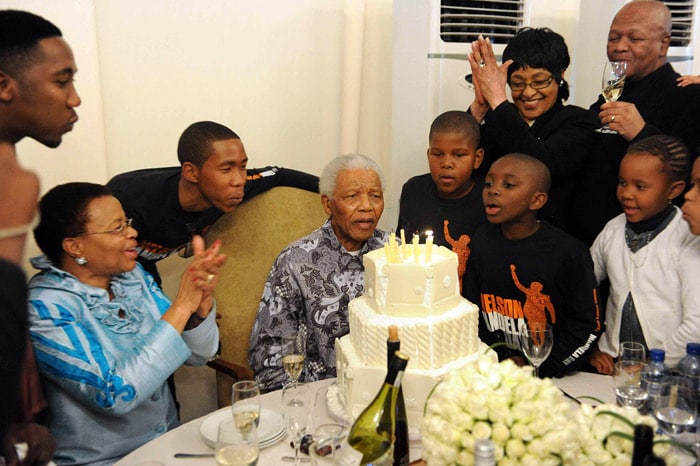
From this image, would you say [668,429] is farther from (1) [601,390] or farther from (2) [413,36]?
(2) [413,36]

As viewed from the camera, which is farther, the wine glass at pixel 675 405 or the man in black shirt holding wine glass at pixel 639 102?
the man in black shirt holding wine glass at pixel 639 102

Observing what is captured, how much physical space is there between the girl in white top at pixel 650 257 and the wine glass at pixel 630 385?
0.51 metres

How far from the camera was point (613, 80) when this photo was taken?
8.52 ft

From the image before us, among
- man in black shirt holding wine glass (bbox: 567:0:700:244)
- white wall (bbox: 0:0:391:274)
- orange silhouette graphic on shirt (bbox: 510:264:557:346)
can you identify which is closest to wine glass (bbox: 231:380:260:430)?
orange silhouette graphic on shirt (bbox: 510:264:557:346)

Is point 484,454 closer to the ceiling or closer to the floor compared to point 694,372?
closer to the ceiling

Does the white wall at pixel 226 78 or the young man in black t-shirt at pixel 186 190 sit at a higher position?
the white wall at pixel 226 78

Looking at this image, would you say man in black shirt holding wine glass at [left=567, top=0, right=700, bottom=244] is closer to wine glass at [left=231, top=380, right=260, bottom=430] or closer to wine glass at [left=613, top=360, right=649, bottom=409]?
wine glass at [left=613, top=360, right=649, bottom=409]

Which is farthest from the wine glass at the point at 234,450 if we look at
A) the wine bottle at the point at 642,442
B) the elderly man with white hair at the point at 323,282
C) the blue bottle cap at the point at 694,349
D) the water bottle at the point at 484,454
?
the blue bottle cap at the point at 694,349

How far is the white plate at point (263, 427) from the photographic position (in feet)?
5.47

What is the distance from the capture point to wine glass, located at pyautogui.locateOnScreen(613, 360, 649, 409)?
171cm

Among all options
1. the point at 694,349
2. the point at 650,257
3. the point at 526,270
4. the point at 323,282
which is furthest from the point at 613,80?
the point at 323,282

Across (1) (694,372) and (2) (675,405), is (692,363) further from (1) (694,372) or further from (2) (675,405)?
(2) (675,405)

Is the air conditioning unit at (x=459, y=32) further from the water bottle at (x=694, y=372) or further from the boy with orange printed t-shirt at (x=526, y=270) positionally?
the water bottle at (x=694, y=372)

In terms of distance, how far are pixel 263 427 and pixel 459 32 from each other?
2439mm
